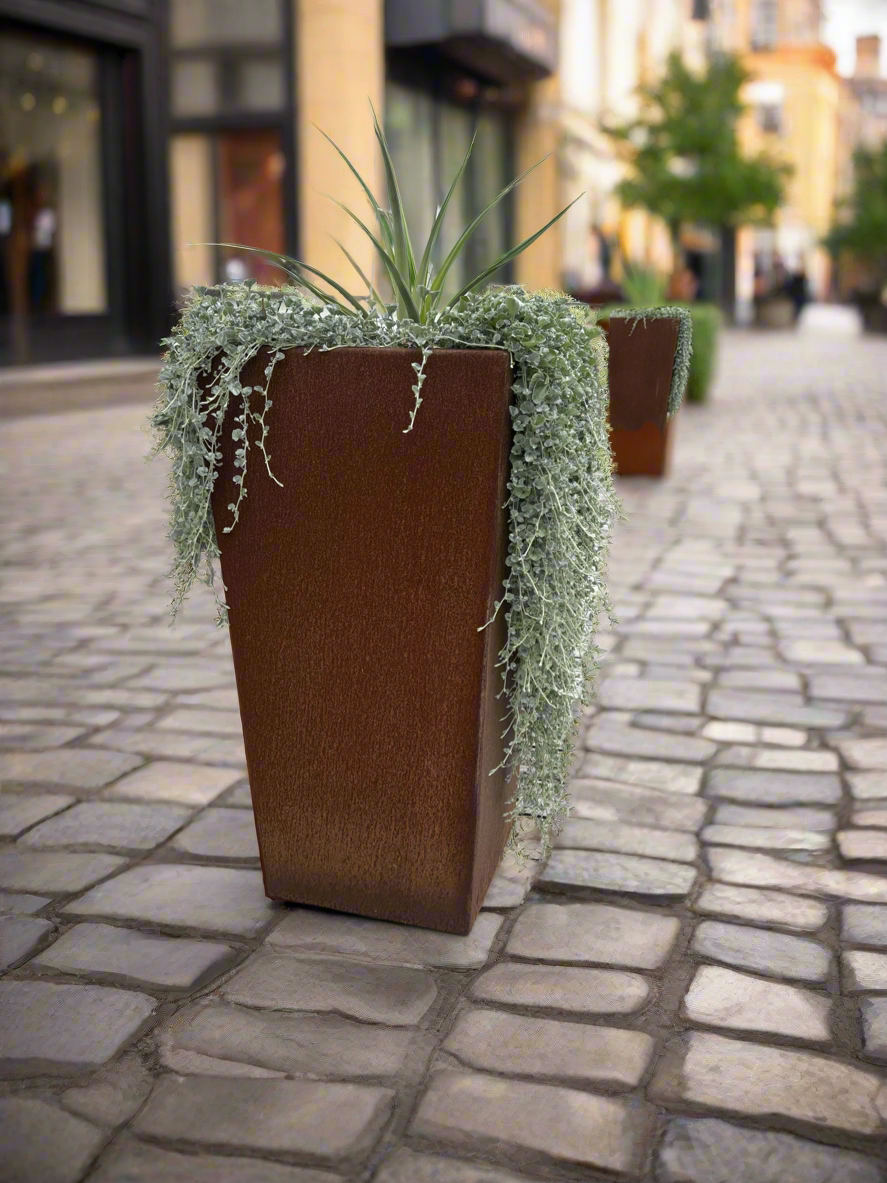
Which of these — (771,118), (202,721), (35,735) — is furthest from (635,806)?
(771,118)

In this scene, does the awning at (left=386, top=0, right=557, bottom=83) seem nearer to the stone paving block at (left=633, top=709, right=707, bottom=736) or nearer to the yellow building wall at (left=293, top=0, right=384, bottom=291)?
the yellow building wall at (left=293, top=0, right=384, bottom=291)

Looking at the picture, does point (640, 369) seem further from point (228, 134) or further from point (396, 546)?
point (228, 134)

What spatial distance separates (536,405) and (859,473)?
6.88m

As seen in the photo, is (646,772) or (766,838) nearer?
(766,838)

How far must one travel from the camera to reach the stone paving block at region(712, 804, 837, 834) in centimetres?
291

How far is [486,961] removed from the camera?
2.32m

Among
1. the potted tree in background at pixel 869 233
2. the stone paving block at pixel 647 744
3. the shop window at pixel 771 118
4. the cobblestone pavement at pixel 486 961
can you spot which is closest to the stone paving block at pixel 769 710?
the cobblestone pavement at pixel 486 961

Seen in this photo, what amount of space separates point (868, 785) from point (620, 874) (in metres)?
0.84

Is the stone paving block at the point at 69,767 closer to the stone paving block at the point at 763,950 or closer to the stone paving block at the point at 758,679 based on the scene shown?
the stone paving block at the point at 763,950

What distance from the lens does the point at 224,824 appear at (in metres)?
2.92

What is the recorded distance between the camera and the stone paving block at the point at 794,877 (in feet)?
8.50

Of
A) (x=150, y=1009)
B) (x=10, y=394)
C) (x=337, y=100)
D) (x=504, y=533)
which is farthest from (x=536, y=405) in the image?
(x=337, y=100)

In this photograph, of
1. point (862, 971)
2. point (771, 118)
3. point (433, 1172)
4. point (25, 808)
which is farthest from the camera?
point (771, 118)

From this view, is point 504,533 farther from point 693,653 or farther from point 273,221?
point 273,221
